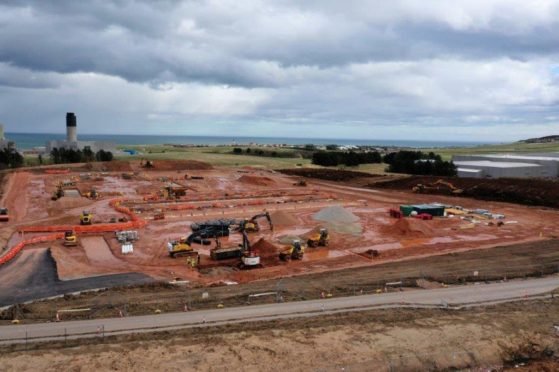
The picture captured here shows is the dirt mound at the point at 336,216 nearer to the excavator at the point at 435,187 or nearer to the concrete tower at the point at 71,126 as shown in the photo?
the excavator at the point at 435,187

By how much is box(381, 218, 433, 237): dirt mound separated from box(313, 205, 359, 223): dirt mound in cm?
375

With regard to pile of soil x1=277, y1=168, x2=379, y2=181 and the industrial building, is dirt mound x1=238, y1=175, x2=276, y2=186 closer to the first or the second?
pile of soil x1=277, y1=168, x2=379, y2=181

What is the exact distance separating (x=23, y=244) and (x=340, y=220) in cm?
2825

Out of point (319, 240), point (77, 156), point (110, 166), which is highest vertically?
point (77, 156)

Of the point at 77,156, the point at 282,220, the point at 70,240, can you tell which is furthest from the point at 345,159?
the point at 70,240

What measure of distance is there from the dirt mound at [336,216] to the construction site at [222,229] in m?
0.16

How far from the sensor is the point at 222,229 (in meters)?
43.2

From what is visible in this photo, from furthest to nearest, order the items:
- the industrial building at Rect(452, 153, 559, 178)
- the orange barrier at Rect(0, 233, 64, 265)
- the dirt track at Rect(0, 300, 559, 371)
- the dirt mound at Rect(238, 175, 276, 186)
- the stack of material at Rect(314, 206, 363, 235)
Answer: the dirt mound at Rect(238, 175, 276, 186)
the industrial building at Rect(452, 153, 559, 178)
the stack of material at Rect(314, 206, 363, 235)
the orange barrier at Rect(0, 233, 64, 265)
the dirt track at Rect(0, 300, 559, 371)

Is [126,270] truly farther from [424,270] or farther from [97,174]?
[97,174]

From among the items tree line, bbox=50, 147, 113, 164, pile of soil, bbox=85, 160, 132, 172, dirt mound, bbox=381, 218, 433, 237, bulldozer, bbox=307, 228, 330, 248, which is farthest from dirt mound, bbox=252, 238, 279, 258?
tree line, bbox=50, 147, 113, 164

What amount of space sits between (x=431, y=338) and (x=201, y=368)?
866cm

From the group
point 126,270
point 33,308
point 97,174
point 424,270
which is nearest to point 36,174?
point 97,174

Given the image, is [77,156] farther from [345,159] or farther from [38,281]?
[38,281]

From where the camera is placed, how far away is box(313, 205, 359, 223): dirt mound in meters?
48.4
